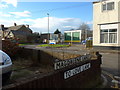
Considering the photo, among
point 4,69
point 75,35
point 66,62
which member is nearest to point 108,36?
point 66,62

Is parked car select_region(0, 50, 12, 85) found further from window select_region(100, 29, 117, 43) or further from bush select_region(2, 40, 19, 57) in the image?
window select_region(100, 29, 117, 43)

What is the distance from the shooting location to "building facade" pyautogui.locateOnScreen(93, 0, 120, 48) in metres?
16.6

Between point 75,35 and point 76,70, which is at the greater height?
point 75,35

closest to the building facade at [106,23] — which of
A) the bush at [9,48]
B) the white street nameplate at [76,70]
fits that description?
the bush at [9,48]

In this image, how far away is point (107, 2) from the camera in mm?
17328

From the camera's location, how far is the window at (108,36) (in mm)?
17227

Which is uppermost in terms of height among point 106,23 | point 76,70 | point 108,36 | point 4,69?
point 106,23

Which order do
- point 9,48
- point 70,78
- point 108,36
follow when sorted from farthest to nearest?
point 108,36 < point 9,48 < point 70,78

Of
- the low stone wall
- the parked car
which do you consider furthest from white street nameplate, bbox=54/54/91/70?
the parked car

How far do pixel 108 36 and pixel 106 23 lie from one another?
1.96m

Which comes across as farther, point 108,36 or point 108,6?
point 108,36

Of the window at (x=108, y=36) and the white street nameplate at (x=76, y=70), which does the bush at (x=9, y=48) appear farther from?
the window at (x=108, y=36)

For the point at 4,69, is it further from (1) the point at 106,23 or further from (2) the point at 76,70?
(1) the point at 106,23

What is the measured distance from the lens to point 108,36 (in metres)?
17.8
